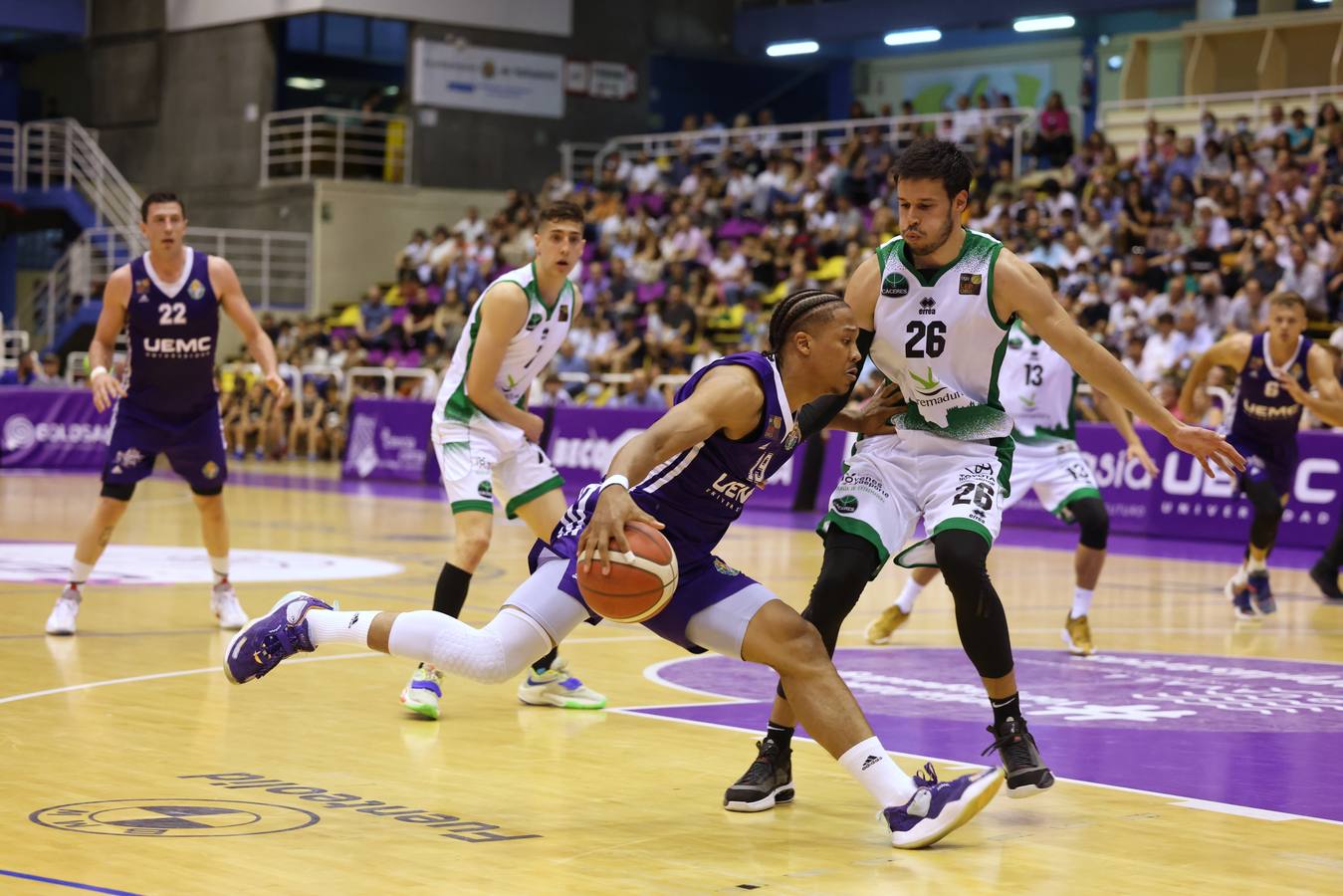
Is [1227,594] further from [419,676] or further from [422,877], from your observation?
[422,877]

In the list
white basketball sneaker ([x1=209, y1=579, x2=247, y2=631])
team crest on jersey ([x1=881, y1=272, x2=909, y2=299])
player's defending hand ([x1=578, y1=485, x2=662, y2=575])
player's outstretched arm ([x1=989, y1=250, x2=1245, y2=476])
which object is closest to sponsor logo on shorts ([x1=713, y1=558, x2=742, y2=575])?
player's defending hand ([x1=578, y1=485, x2=662, y2=575])

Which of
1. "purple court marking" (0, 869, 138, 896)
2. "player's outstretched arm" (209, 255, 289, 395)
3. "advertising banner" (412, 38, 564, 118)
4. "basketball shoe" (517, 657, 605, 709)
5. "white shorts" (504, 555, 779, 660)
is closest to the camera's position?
"purple court marking" (0, 869, 138, 896)

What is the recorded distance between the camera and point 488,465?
8.45 meters

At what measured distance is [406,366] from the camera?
29.6 m

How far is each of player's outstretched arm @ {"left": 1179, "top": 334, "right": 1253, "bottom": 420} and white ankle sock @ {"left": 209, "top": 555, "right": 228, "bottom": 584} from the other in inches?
247

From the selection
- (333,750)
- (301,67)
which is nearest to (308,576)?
(333,750)

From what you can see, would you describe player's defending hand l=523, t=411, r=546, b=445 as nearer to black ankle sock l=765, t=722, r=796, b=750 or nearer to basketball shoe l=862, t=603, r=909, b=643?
black ankle sock l=765, t=722, r=796, b=750

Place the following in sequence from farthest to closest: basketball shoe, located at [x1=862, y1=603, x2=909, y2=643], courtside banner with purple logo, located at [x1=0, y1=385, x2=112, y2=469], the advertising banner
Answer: the advertising banner < courtside banner with purple logo, located at [x1=0, y1=385, x2=112, y2=469] < basketball shoe, located at [x1=862, y1=603, x2=909, y2=643]

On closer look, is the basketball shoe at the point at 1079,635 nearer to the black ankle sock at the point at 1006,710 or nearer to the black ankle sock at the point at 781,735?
the black ankle sock at the point at 1006,710

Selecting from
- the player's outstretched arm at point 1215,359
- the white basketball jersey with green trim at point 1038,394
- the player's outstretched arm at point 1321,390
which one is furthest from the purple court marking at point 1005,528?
the white basketball jersey with green trim at point 1038,394

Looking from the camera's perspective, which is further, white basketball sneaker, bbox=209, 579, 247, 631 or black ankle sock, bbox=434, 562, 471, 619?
white basketball sneaker, bbox=209, 579, 247, 631

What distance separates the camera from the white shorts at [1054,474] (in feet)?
34.1

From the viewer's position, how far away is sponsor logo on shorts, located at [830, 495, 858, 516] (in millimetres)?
6297

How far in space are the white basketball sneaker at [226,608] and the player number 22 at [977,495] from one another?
521 cm
